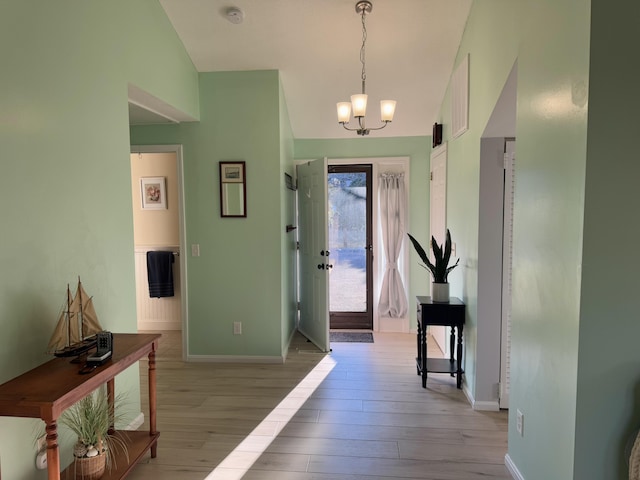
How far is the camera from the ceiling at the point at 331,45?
120 inches

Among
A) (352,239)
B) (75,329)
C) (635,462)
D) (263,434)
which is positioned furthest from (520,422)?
(352,239)

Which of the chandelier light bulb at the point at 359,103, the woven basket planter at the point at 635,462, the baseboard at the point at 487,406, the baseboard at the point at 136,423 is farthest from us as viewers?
the baseboard at the point at 487,406

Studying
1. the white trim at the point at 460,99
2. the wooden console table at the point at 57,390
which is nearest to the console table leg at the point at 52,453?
the wooden console table at the point at 57,390

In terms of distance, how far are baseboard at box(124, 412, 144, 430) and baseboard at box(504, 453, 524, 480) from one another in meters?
2.31

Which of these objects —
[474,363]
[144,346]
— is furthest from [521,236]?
[144,346]

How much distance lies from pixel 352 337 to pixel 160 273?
238 centimetres

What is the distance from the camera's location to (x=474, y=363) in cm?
296

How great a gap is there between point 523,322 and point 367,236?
114 inches

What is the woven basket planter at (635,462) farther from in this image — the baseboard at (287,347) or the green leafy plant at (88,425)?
the baseboard at (287,347)

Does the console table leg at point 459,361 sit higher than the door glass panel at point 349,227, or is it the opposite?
the door glass panel at point 349,227

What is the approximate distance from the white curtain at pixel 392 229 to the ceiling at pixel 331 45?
84 centimetres

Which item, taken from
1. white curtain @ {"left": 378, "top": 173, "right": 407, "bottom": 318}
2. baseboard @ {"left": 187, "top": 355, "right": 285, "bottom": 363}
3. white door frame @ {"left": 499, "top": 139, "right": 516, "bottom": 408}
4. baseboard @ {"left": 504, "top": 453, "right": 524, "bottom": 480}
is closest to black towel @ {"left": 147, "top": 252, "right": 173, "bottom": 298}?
baseboard @ {"left": 187, "top": 355, "right": 285, "bottom": 363}

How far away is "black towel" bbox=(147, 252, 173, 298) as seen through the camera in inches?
187

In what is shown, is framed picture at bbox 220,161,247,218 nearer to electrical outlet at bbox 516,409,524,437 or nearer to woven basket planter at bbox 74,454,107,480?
woven basket planter at bbox 74,454,107,480
